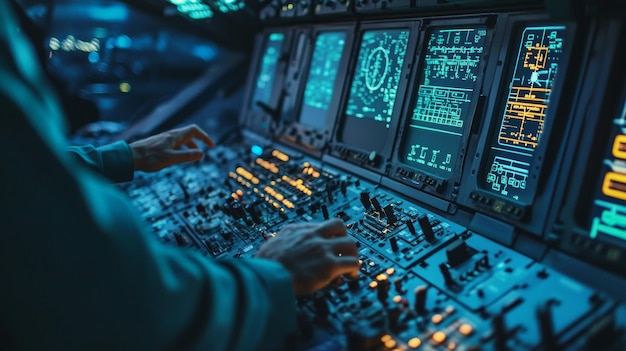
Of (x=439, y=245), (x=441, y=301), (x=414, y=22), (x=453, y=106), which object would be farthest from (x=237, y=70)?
(x=441, y=301)

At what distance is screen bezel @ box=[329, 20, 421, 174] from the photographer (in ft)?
8.36

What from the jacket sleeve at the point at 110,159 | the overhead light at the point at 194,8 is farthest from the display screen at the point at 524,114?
the overhead light at the point at 194,8

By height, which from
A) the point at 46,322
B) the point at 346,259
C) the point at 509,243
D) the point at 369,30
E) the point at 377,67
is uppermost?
the point at 369,30

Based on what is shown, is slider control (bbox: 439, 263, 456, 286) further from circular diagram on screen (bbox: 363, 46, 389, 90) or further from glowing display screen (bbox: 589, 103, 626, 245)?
circular diagram on screen (bbox: 363, 46, 389, 90)

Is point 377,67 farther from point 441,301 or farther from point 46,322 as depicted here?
point 46,322

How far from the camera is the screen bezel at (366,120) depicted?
8.36ft

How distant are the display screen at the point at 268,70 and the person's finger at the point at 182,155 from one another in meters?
1.35

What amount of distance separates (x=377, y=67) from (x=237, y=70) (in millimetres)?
2275

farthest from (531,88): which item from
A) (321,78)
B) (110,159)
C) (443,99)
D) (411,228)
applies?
(110,159)

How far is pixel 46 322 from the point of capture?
977 millimetres

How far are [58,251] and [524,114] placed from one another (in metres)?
1.73

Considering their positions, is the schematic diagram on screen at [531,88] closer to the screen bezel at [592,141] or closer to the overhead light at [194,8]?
the screen bezel at [592,141]

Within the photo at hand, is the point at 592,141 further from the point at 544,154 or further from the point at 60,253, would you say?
the point at 60,253

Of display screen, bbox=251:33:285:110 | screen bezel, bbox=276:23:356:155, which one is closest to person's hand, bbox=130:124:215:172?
screen bezel, bbox=276:23:356:155
